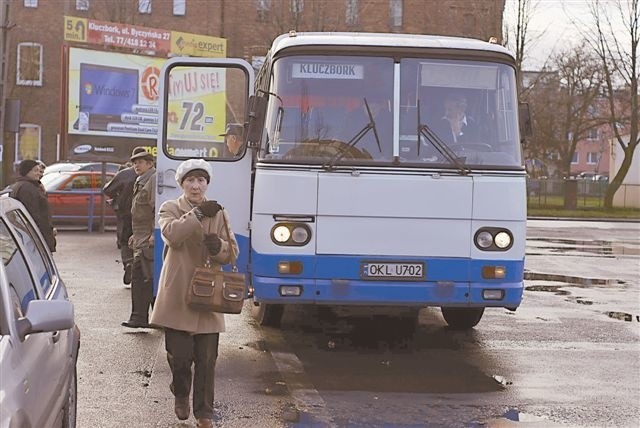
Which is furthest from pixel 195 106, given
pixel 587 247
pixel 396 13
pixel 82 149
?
pixel 396 13

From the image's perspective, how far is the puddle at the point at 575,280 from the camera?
704 inches

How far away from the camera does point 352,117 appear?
32.0 feet

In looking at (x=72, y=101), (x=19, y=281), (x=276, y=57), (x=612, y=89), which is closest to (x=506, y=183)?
(x=276, y=57)

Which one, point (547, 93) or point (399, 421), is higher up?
point (547, 93)

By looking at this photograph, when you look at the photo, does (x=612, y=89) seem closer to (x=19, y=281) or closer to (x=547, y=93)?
(x=547, y=93)

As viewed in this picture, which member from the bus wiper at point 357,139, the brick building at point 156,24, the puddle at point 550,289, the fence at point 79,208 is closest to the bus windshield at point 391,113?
the bus wiper at point 357,139

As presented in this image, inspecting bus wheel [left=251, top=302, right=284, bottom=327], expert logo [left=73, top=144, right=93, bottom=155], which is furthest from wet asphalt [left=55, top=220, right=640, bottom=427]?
expert logo [left=73, top=144, right=93, bottom=155]

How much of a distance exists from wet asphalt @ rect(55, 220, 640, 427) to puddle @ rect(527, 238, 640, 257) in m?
9.88

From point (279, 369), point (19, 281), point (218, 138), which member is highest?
point (218, 138)

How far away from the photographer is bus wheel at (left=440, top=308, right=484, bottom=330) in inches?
470

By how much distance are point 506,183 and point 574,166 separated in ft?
389

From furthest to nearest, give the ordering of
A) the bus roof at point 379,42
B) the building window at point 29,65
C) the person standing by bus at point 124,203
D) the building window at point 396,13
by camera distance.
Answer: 1. the building window at point 396,13
2. the building window at point 29,65
3. the person standing by bus at point 124,203
4. the bus roof at point 379,42

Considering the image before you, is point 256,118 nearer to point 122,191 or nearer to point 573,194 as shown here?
point 122,191

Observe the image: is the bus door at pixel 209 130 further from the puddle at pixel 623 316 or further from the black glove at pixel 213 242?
the puddle at pixel 623 316
